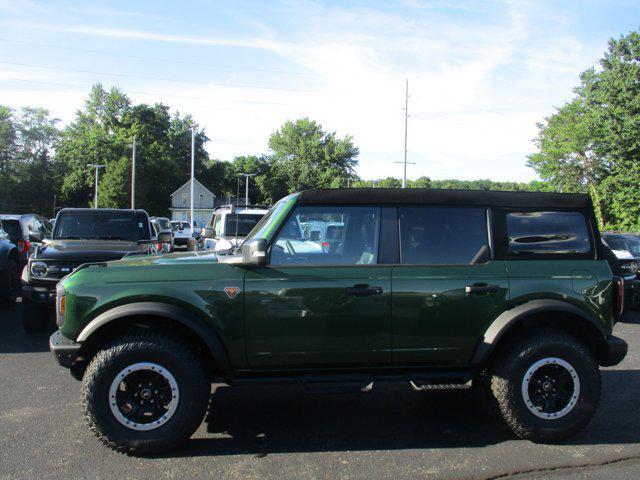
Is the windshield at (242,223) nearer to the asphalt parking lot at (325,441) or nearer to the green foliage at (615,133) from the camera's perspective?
the asphalt parking lot at (325,441)

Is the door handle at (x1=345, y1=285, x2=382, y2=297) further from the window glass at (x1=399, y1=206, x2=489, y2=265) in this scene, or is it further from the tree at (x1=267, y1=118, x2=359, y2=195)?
the tree at (x1=267, y1=118, x2=359, y2=195)

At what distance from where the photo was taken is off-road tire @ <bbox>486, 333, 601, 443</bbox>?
13.8 ft

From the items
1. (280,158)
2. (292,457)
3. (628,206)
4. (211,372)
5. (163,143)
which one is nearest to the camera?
(292,457)

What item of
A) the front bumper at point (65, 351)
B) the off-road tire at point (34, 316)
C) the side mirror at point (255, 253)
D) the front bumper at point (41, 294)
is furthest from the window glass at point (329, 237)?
the off-road tire at point (34, 316)

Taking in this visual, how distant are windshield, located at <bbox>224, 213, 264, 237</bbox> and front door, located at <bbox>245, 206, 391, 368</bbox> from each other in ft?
27.8

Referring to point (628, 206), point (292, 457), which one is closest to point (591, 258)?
point (292, 457)

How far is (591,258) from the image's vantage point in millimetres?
4426

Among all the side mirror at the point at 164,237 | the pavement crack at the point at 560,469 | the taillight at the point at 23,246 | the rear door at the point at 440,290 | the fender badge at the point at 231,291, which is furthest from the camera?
the taillight at the point at 23,246

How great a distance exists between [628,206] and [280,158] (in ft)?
208

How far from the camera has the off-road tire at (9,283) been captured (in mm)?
10078

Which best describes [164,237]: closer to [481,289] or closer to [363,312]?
[363,312]

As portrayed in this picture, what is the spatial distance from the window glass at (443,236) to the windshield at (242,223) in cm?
847

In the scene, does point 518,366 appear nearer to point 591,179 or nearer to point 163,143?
point 591,179

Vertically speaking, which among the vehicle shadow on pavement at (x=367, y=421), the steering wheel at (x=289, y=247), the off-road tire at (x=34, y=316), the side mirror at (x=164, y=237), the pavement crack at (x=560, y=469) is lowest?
the vehicle shadow on pavement at (x=367, y=421)
